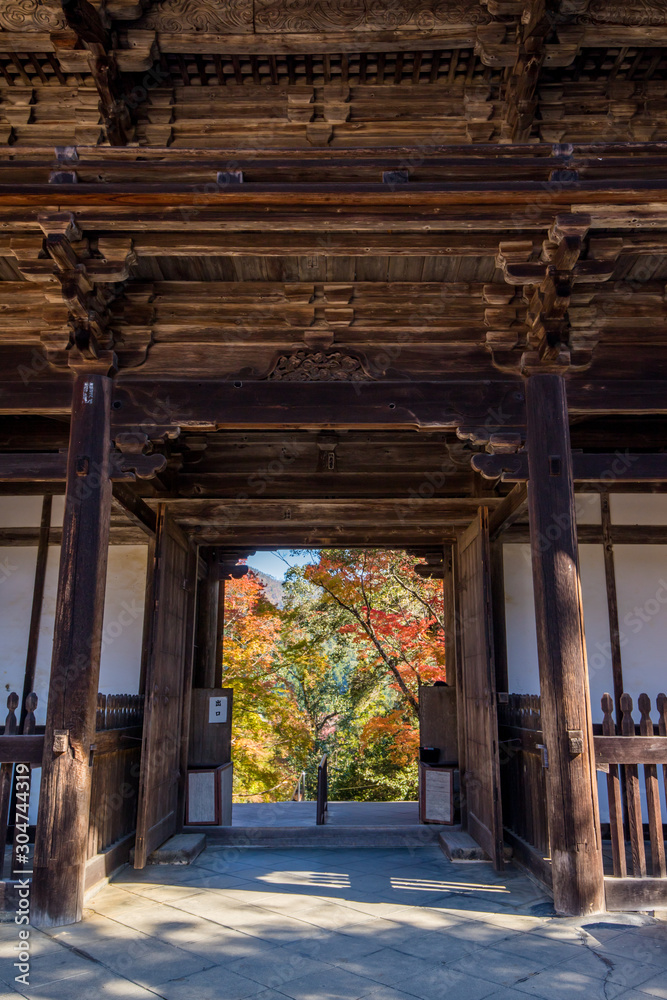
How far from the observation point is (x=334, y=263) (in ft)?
17.9

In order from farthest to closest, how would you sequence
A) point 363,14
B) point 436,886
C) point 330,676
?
point 330,676, point 436,886, point 363,14

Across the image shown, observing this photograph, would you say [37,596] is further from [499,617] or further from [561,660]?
[561,660]

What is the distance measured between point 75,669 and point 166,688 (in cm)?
213

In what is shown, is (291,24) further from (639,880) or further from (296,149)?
(639,880)

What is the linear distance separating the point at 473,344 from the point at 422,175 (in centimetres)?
140

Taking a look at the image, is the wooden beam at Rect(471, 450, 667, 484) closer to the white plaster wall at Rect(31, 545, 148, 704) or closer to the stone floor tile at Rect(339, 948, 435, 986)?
the stone floor tile at Rect(339, 948, 435, 986)

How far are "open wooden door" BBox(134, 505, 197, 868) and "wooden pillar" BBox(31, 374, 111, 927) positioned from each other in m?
1.51

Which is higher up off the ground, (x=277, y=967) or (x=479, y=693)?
(x=479, y=693)

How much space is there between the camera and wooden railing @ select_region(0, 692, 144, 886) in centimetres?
472

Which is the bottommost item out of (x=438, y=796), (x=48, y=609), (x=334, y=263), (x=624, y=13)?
(x=438, y=796)

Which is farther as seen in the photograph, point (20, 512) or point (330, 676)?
point (330, 676)

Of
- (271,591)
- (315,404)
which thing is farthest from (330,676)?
(271,591)

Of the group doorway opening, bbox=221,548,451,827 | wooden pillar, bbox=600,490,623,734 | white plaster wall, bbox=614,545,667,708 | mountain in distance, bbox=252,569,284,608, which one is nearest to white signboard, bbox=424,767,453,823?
wooden pillar, bbox=600,490,623,734

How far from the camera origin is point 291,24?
5.07 meters
